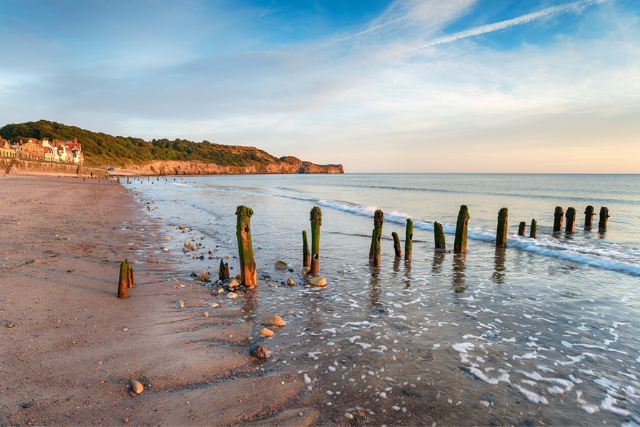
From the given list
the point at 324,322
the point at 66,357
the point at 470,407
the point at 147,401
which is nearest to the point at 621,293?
the point at 470,407

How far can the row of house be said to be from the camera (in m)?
86.5

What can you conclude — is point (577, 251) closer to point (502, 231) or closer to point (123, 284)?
point (502, 231)

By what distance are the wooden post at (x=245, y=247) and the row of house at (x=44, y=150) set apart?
4301 inches

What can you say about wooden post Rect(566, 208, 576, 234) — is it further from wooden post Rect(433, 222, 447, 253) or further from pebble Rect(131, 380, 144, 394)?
pebble Rect(131, 380, 144, 394)

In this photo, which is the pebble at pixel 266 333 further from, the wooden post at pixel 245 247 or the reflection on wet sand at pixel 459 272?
the reflection on wet sand at pixel 459 272

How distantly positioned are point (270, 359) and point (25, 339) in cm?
428

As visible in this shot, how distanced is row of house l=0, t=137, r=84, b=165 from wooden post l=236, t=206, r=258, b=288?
109m

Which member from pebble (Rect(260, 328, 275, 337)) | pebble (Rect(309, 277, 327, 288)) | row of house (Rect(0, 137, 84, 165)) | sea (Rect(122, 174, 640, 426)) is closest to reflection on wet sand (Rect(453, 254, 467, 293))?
sea (Rect(122, 174, 640, 426))

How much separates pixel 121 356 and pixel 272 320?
289cm

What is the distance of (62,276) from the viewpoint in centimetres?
867

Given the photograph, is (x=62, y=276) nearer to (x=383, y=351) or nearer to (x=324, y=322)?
(x=324, y=322)

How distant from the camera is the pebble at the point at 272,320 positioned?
6988mm

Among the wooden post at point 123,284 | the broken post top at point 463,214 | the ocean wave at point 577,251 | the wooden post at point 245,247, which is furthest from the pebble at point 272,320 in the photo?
the ocean wave at point 577,251

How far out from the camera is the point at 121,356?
525cm
